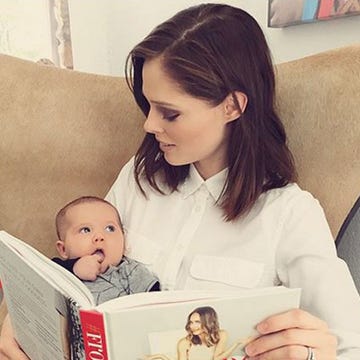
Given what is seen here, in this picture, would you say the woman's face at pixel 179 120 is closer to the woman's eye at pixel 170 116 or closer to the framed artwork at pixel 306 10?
the woman's eye at pixel 170 116

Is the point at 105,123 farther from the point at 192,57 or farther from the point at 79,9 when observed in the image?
the point at 79,9

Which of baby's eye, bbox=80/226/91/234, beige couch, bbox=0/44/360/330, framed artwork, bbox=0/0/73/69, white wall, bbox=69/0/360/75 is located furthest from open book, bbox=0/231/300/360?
framed artwork, bbox=0/0/73/69

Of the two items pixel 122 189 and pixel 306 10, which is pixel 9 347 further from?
pixel 306 10

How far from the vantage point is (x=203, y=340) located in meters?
0.72

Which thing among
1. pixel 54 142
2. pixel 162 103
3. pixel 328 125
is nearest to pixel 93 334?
pixel 162 103

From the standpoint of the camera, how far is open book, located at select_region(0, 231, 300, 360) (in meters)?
0.69

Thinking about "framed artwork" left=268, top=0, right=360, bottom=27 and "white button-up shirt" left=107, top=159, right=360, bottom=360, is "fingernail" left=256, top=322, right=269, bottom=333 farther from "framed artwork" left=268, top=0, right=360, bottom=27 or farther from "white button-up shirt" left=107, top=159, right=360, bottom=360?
"framed artwork" left=268, top=0, right=360, bottom=27

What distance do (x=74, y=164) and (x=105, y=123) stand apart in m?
0.11

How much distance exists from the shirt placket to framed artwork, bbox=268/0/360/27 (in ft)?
1.88

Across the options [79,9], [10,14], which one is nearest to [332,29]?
[79,9]

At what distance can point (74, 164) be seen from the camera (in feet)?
4.42

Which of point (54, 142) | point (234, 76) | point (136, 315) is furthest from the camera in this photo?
point (54, 142)

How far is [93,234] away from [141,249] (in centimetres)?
9

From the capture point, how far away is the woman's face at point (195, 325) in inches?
27.6
